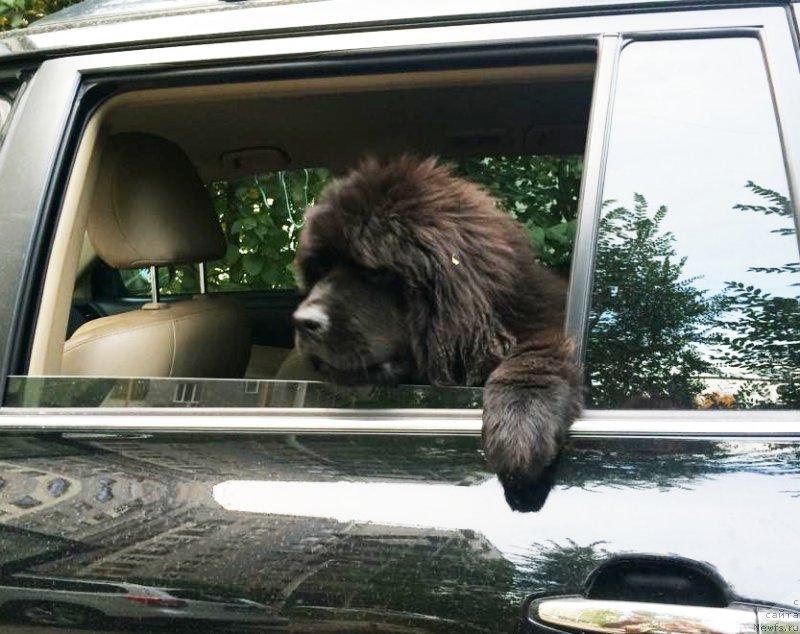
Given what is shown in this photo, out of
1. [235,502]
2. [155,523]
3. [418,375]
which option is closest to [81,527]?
[155,523]

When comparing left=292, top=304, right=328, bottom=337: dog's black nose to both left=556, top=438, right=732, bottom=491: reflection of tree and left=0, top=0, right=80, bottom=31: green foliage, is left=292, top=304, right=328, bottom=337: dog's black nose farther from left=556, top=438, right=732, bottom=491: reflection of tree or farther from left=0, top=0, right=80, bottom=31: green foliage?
left=0, top=0, right=80, bottom=31: green foliage

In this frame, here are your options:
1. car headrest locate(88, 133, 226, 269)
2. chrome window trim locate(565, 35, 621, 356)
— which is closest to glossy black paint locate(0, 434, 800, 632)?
chrome window trim locate(565, 35, 621, 356)

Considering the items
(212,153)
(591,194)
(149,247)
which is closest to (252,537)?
(591,194)

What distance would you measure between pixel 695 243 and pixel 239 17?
121 centimetres

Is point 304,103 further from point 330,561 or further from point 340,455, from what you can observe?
point 330,561

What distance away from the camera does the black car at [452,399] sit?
1.43 metres

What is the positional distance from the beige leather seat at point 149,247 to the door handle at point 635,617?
164 cm

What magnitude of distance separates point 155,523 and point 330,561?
39cm

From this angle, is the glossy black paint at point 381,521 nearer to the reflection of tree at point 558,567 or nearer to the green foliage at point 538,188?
the reflection of tree at point 558,567

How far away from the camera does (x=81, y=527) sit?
1.68 metres

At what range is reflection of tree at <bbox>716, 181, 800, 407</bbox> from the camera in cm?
156

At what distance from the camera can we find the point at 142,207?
2.83 m

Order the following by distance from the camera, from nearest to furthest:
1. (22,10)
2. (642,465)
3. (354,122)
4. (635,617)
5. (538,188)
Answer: (635,617)
(642,465)
(354,122)
(538,188)
(22,10)

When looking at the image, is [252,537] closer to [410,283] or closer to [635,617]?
[635,617]
